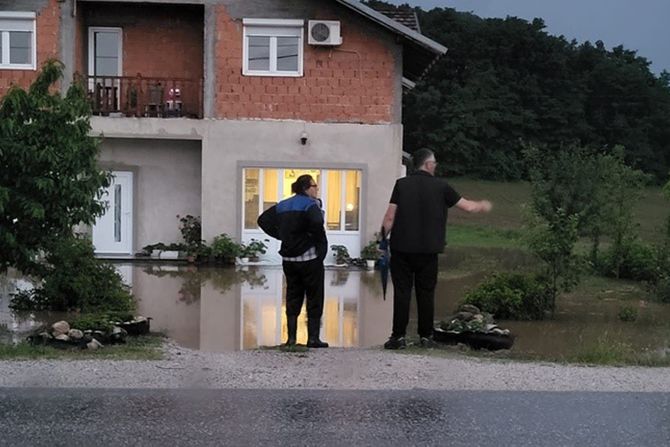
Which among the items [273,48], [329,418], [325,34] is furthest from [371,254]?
[329,418]

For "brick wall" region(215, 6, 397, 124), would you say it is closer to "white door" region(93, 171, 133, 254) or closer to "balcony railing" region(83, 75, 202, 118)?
"balcony railing" region(83, 75, 202, 118)

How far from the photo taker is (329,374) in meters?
7.92

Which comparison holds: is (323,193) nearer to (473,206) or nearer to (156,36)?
(156,36)

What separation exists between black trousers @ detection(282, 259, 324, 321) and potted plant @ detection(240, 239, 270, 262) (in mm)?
10256

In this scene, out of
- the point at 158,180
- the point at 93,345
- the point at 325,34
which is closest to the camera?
the point at 93,345

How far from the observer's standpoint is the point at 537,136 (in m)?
68.4

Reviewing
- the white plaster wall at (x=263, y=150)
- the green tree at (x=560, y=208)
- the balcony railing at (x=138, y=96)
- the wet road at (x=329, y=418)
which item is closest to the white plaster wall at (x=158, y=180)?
the white plaster wall at (x=263, y=150)

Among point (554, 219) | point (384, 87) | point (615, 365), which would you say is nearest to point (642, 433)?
point (615, 365)

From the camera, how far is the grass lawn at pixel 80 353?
851cm

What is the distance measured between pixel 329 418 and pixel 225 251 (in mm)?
13827

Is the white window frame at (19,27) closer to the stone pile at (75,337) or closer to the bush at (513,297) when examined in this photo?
the bush at (513,297)

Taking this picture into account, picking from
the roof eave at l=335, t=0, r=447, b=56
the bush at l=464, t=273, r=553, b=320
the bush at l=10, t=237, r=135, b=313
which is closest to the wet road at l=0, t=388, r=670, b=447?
the bush at l=10, t=237, r=135, b=313

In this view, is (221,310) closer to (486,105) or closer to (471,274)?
(471,274)

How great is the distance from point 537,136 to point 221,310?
5787 cm
